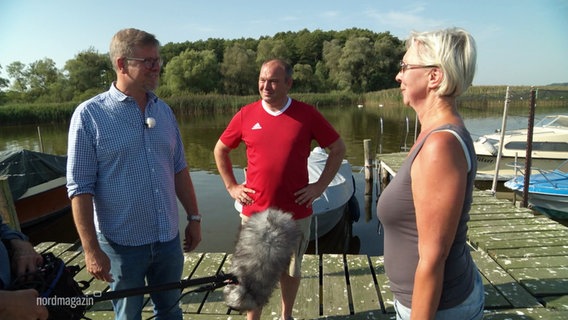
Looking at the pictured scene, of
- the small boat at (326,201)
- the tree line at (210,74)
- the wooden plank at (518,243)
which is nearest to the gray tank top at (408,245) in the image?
the wooden plank at (518,243)

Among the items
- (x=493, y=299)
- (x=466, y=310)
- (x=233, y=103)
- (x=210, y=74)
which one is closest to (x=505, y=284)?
(x=493, y=299)

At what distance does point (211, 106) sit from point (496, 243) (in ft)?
130

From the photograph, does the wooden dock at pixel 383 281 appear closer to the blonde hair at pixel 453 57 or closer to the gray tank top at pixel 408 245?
the gray tank top at pixel 408 245

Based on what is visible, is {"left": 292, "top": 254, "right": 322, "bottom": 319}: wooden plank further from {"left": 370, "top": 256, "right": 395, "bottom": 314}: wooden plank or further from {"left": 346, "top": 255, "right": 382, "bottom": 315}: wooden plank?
{"left": 370, "top": 256, "right": 395, "bottom": 314}: wooden plank

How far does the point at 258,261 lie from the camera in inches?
66.9

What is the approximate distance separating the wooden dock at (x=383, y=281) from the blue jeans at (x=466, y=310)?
1.68m

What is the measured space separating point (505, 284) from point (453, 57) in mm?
3041

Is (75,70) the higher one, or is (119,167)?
(75,70)

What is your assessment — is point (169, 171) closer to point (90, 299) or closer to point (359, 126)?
point (90, 299)

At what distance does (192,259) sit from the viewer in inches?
169

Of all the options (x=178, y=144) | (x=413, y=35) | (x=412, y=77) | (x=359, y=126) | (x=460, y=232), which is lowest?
(x=359, y=126)

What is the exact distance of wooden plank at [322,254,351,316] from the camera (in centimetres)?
325

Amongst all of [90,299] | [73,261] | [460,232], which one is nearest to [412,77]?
[460,232]

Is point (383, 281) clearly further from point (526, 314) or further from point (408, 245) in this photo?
point (408, 245)
